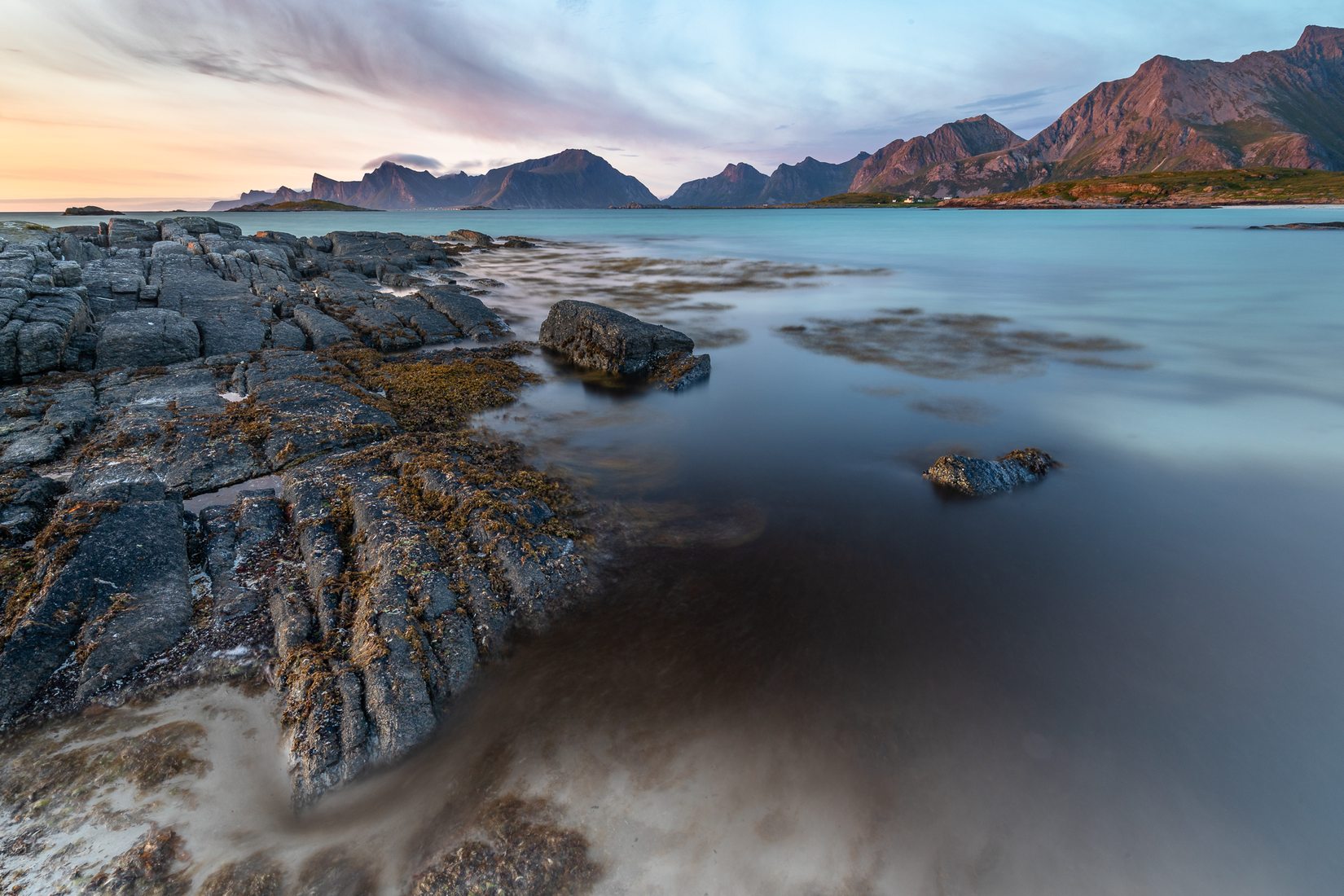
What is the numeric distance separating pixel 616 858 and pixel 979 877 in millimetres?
2609

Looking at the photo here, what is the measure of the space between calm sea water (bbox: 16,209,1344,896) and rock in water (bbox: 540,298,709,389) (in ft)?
3.49

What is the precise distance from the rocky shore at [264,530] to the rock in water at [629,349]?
2.30 metres

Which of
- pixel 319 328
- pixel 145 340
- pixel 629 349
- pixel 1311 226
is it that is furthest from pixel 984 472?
pixel 1311 226

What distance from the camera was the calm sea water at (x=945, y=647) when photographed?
165 inches

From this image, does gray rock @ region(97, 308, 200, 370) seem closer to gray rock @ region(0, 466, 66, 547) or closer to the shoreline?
the shoreline

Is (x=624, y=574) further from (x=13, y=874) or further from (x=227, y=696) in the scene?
(x=13, y=874)

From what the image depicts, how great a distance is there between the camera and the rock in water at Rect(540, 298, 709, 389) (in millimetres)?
14953

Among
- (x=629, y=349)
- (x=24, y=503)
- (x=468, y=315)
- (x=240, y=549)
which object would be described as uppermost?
(x=468, y=315)

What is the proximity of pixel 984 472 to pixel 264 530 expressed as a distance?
34.5ft

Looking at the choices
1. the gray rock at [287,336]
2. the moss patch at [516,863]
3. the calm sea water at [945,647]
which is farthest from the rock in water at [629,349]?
the moss patch at [516,863]

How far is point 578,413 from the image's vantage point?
12625 millimetres

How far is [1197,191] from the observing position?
118125 millimetres

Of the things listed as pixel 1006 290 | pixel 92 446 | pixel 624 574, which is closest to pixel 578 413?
pixel 624 574

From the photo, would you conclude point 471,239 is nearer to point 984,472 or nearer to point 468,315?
point 468,315
